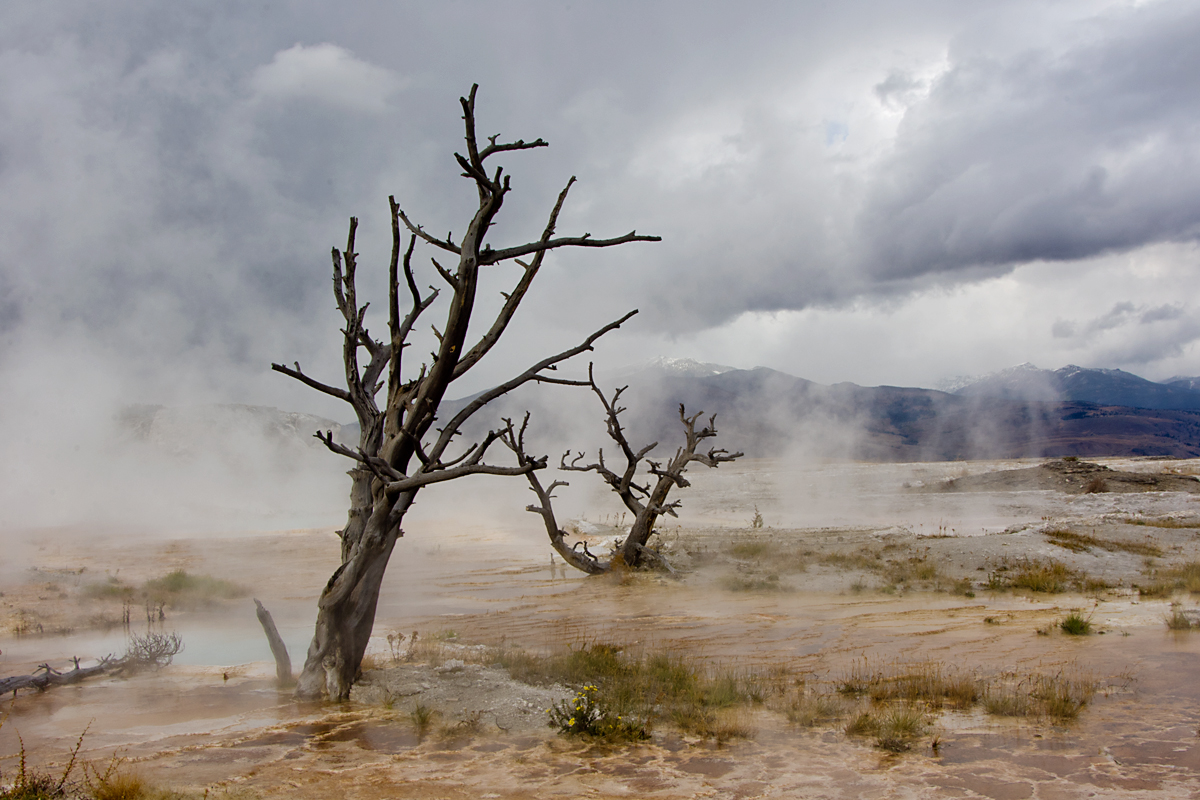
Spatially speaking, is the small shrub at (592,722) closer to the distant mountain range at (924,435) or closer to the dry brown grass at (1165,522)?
the dry brown grass at (1165,522)

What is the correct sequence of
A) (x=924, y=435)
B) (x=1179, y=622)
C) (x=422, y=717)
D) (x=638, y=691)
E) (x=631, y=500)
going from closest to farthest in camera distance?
(x=422, y=717) → (x=638, y=691) → (x=1179, y=622) → (x=631, y=500) → (x=924, y=435)

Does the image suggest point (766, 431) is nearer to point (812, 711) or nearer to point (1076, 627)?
point (1076, 627)

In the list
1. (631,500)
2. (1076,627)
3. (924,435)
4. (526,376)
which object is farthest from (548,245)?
(924,435)

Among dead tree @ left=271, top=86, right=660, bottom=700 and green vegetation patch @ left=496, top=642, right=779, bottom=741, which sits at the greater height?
dead tree @ left=271, top=86, right=660, bottom=700

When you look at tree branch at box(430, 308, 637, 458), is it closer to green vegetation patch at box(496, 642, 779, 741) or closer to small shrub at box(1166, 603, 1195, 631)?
green vegetation patch at box(496, 642, 779, 741)

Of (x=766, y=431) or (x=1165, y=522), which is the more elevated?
(x=766, y=431)

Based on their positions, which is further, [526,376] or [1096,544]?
[1096,544]

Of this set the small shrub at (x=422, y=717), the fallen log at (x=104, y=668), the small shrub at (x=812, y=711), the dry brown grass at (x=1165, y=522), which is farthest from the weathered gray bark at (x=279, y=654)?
the dry brown grass at (x=1165, y=522)

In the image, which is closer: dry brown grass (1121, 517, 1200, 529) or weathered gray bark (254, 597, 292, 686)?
weathered gray bark (254, 597, 292, 686)

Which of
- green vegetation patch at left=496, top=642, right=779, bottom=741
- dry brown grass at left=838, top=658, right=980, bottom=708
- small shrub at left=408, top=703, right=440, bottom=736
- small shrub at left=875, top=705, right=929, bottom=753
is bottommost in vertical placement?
dry brown grass at left=838, top=658, right=980, bottom=708

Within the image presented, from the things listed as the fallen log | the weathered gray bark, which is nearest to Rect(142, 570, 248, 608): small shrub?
the fallen log

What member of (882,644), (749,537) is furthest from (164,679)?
(749,537)

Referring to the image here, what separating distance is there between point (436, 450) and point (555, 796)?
3352 millimetres

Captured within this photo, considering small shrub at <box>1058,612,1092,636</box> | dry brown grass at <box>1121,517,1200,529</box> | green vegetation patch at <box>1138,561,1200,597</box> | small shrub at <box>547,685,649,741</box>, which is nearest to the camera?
small shrub at <box>547,685,649,741</box>
